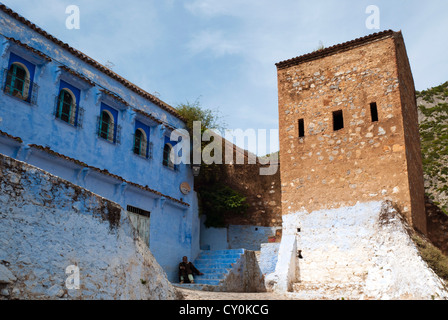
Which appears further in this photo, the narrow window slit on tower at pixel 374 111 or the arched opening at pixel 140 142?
the arched opening at pixel 140 142

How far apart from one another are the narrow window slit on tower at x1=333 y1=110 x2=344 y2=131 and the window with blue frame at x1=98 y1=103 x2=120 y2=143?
675cm

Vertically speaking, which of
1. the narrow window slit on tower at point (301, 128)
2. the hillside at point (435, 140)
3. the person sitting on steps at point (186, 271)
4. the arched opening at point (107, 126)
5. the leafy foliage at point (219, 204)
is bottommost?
the person sitting on steps at point (186, 271)

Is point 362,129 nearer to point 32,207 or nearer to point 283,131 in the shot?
point 283,131

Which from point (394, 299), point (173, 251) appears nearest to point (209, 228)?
point (173, 251)

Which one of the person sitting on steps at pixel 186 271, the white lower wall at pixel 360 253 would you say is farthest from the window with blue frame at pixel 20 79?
the white lower wall at pixel 360 253

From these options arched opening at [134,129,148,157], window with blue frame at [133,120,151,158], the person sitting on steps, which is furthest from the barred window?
the person sitting on steps

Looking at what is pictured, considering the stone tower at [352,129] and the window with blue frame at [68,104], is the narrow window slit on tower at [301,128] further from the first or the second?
the window with blue frame at [68,104]

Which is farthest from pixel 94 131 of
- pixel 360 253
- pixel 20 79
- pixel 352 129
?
pixel 360 253

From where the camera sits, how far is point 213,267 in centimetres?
1462

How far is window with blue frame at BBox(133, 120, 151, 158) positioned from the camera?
14.8 meters

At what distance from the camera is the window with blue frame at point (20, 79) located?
10.9 meters

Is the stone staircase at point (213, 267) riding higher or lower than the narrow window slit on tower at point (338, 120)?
lower

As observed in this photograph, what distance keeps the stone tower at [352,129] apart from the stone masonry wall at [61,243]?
5.89 m

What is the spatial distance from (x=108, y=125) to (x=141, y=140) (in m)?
1.52
